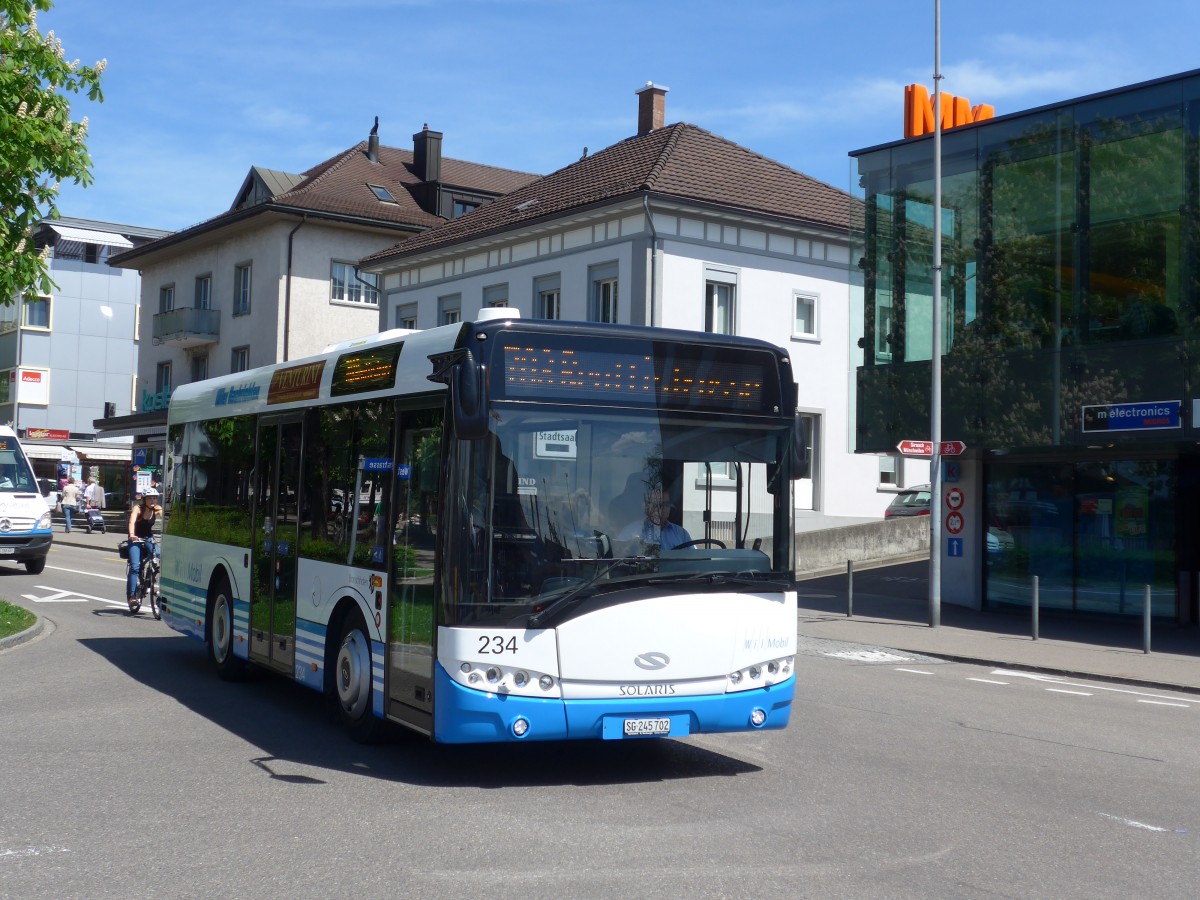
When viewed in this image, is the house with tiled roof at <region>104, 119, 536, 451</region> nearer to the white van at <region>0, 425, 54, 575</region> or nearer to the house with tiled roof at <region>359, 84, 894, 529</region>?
the house with tiled roof at <region>359, 84, 894, 529</region>

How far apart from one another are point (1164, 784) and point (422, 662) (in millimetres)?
4856

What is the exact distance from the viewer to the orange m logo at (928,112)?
24906 mm

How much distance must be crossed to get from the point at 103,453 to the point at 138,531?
4597 cm

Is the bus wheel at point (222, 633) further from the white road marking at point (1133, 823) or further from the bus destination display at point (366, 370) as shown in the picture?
the white road marking at point (1133, 823)

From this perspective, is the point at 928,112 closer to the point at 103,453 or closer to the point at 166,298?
the point at 166,298

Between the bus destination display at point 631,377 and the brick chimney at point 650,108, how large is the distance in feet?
106

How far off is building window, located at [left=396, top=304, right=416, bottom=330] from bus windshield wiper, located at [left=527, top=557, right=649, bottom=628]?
3388 cm

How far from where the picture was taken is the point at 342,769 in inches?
342

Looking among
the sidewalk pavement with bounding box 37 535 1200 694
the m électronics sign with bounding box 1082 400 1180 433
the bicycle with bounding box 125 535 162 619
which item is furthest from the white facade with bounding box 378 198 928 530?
the bicycle with bounding box 125 535 162 619

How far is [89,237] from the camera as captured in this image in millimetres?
73188

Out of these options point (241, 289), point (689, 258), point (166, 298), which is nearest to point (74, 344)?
point (166, 298)

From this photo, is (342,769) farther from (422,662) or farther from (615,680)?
(615,680)

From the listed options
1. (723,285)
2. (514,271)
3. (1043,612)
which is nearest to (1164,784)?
(1043,612)

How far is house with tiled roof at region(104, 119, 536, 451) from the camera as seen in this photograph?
1866 inches
